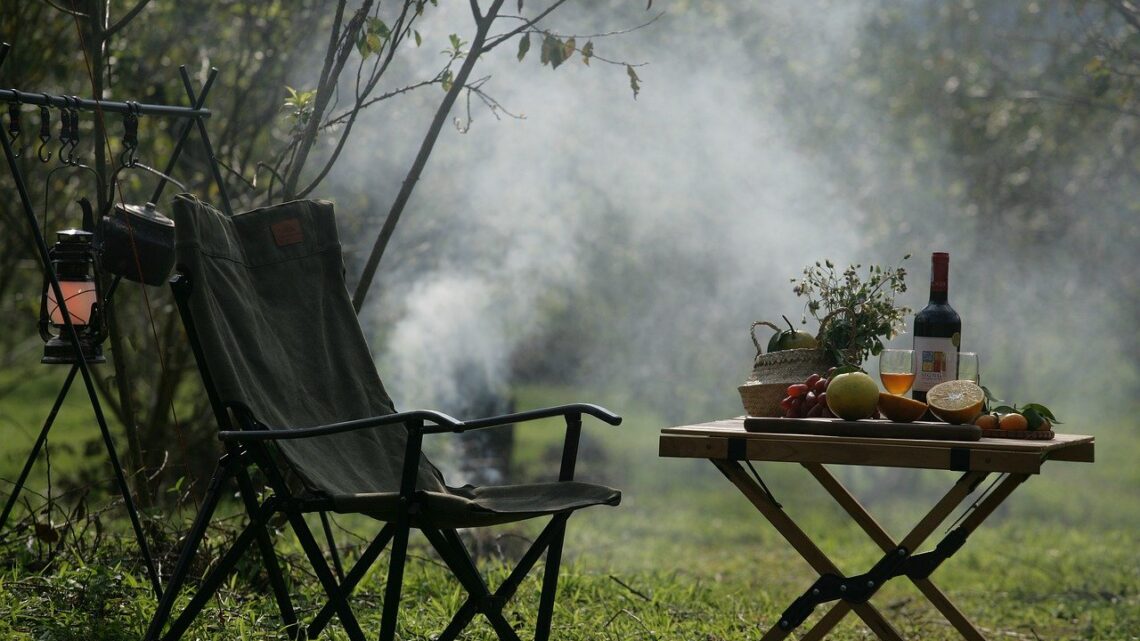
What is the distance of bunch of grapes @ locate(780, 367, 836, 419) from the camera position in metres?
2.52

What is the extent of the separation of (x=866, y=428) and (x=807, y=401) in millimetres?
258

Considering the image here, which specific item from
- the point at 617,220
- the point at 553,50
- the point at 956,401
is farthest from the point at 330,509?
the point at 617,220

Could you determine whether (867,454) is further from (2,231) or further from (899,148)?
(899,148)

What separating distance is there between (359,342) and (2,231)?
3970mm

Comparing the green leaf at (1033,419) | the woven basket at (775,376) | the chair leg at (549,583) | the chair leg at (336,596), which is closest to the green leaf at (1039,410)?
the green leaf at (1033,419)

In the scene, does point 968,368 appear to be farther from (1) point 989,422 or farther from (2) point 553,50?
(2) point 553,50

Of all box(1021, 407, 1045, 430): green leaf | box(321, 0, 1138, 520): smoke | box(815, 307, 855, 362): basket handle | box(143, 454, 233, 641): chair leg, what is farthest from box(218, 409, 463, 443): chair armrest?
box(321, 0, 1138, 520): smoke

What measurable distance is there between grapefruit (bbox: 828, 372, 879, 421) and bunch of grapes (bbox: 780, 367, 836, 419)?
0.11 meters

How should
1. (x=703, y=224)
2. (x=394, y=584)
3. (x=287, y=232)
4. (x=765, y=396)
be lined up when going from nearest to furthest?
1. (x=394, y=584)
2. (x=765, y=396)
3. (x=287, y=232)
4. (x=703, y=224)

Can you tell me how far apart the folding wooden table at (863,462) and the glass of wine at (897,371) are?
0.23 metres

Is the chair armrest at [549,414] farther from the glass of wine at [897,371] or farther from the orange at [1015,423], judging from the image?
the orange at [1015,423]

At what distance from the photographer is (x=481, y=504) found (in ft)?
7.45

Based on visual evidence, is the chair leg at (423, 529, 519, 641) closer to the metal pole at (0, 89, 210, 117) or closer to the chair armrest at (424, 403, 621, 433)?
the chair armrest at (424, 403, 621, 433)

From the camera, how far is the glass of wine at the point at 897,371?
2516 millimetres
